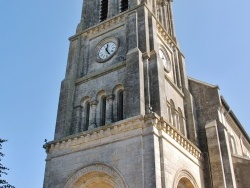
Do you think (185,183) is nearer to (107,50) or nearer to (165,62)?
(165,62)

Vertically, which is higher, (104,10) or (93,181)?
(104,10)

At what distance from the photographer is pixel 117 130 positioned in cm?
1553

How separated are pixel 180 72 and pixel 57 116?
865 cm

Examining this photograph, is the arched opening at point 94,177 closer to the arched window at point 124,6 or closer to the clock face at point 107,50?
the clock face at point 107,50

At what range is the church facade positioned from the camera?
580 inches

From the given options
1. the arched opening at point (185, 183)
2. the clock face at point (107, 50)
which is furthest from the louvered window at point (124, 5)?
the arched opening at point (185, 183)

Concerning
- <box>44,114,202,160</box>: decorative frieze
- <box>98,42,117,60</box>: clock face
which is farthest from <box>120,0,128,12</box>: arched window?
<box>44,114,202,160</box>: decorative frieze

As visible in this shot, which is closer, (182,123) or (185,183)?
(185,183)

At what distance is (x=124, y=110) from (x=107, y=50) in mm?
5229

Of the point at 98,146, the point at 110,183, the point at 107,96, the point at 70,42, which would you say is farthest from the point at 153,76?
the point at 70,42

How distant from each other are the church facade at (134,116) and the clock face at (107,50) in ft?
0.26

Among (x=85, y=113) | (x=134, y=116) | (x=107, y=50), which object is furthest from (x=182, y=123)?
(x=107, y=50)

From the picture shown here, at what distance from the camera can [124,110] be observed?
54.6 ft

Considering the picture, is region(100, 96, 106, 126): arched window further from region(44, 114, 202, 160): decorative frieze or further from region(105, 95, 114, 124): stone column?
region(44, 114, 202, 160): decorative frieze
